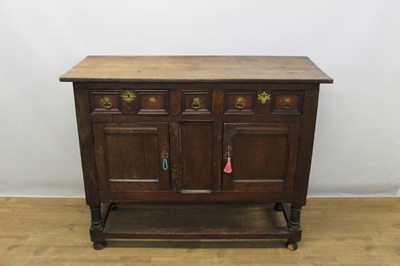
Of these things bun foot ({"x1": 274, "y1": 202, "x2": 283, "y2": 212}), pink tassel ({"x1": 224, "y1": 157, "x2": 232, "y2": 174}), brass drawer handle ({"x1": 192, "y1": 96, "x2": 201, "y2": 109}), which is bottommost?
bun foot ({"x1": 274, "y1": 202, "x2": 283, "y2": 212})

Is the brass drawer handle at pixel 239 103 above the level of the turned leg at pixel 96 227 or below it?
above

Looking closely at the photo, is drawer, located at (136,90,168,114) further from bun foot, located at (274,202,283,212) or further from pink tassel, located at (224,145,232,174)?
bun foot, located at (274,202,283,212)

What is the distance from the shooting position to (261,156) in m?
1.88

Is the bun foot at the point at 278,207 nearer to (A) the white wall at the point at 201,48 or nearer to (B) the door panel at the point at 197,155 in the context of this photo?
(A) the white wall at the point at 201,48

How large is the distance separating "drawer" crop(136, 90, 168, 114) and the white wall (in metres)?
0.50

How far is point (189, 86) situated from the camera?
1729 mm

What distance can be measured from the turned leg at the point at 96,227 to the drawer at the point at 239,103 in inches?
32.6

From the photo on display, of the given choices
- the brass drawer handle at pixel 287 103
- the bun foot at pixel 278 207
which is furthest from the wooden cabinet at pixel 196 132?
the bun foot at pixel 278 207

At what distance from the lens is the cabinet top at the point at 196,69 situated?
5.58 feet

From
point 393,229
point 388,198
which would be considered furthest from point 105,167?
point 388,198

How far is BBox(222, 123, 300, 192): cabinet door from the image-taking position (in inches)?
71.6

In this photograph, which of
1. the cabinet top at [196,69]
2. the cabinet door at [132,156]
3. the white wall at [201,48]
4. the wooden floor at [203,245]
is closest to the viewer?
the cabinet top at [196,69]

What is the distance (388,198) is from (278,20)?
133cm

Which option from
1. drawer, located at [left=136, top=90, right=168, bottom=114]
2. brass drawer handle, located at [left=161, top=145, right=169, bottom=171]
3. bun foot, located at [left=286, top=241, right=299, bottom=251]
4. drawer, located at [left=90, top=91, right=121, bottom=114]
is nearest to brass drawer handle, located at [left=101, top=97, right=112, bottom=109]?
drawer, located at [left=90, top=91, right=121, bottom=114]
